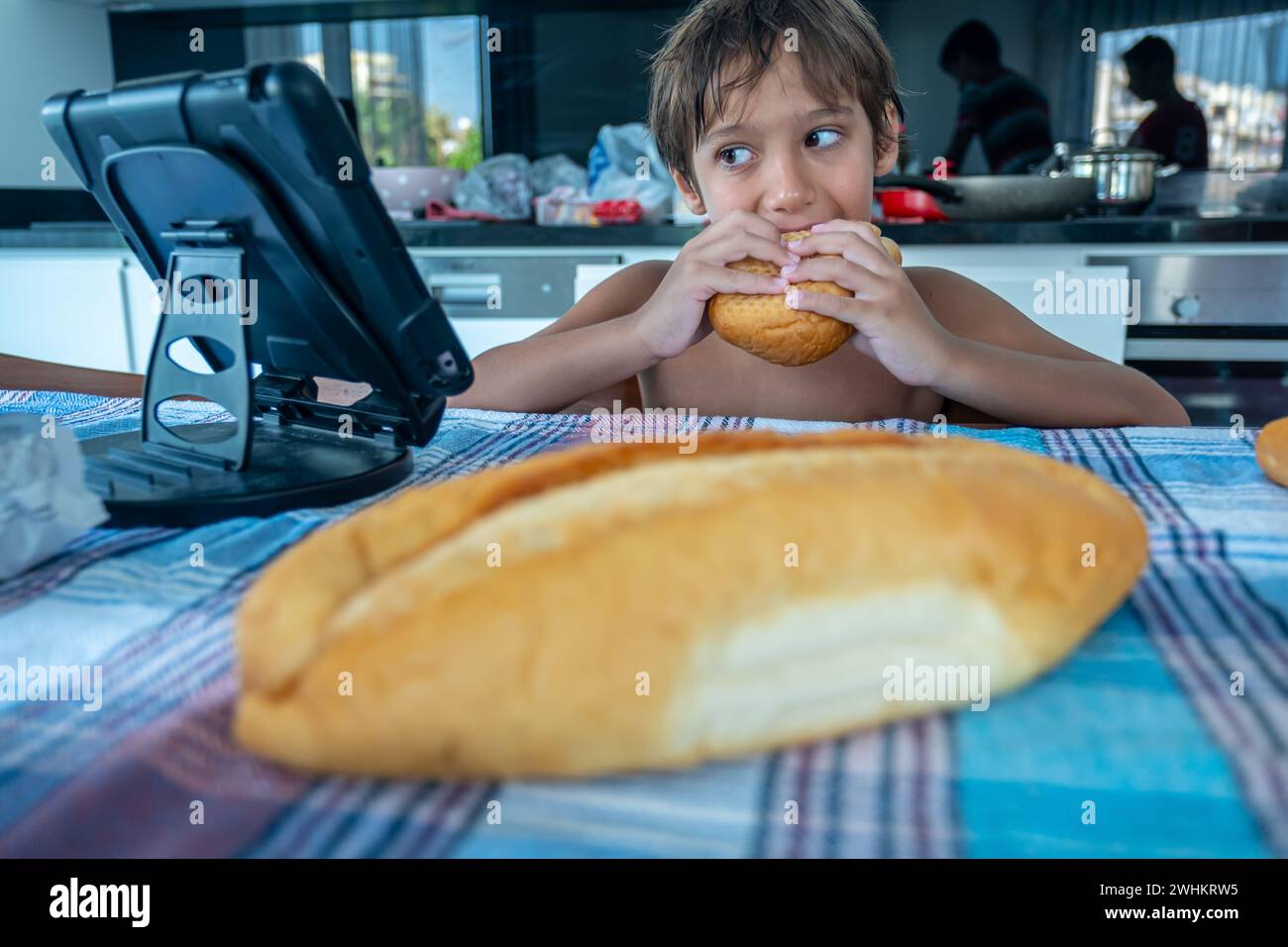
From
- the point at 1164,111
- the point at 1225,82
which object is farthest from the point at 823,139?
the point at 1225,82

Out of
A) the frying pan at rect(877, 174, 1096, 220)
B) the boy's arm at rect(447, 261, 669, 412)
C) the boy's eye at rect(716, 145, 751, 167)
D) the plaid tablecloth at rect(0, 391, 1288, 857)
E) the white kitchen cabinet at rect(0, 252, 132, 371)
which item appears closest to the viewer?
the plaid tablecloth at rect(0, 391, 1288, 857)

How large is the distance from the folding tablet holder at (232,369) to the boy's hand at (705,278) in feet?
1.23

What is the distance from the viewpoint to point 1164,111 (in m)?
2.82

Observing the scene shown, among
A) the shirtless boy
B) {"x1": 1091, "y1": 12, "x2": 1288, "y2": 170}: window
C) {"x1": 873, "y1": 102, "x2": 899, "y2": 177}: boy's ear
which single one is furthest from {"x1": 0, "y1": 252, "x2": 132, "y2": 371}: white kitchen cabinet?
{"x1": 1091, "y1": 12, "x2": 1288, "y2": 170}: window

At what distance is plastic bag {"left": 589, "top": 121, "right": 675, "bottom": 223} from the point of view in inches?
106

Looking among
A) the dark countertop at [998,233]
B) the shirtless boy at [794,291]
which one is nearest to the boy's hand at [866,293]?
the shirtless boy at [794,291]

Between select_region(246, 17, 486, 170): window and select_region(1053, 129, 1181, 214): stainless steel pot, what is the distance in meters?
1.92

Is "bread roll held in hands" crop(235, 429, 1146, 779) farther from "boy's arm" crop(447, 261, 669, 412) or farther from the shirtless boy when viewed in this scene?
"boy's arm" crop(447, 261, 669, 412)

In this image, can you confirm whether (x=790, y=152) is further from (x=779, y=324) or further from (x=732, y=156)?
(x=779, y=324)

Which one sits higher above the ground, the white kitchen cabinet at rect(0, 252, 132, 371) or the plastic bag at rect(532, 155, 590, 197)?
the plastic bag at rect(532, 155, 590, 197)

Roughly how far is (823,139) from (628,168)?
68.2 inches

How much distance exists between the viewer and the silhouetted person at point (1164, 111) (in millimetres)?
2791

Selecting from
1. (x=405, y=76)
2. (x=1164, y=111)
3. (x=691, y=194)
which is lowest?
(x=691, y=194)
